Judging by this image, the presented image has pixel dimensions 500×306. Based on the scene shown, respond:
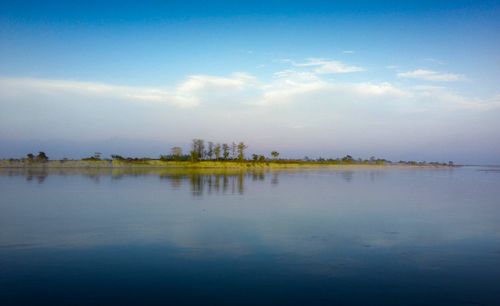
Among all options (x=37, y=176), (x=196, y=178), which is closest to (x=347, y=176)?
(x=196, y=178)

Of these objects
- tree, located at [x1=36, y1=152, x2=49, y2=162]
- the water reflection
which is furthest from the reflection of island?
tree, located at [x1=36, y1=152, x2=49, y2=162]

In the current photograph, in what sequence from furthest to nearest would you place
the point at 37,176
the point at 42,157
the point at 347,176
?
1. the point at 42,157
2. the point at 347,176
3. the point at 37,176

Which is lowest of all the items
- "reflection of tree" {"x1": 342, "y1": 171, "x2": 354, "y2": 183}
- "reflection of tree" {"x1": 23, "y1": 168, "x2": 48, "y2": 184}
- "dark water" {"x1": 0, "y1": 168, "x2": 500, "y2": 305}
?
"dark water" {"x1": 0, "y1": 168, "x2": 500, "y2": 305}

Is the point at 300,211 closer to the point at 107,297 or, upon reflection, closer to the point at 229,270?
Answer: the point at 229,270

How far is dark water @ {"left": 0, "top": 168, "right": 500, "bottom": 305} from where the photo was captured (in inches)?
287

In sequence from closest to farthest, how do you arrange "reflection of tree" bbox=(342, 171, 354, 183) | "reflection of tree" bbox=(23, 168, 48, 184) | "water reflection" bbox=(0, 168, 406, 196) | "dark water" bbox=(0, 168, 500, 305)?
"dark water" bbox=(0, 168, 500, 305) → "water reflection" bbox=(0, 168, 406, 196) → "reflection of tree" bbox=(23, 168, 48, 184) → "reflection of tree" bbox=(342, 171, 354, 183)

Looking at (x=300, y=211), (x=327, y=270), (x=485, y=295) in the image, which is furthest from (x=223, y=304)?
(x=300, y=211)

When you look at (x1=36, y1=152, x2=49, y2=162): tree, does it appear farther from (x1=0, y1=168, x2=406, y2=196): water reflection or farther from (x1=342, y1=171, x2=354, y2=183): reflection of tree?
(x1=342, y1=171, x2=354, y2=183): reflection of tree

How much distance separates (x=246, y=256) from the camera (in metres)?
9.87

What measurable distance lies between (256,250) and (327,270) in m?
2.24

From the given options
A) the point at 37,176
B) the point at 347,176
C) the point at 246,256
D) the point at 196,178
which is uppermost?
the point at 37,176

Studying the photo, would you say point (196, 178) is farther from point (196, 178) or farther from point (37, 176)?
point (37, 176)

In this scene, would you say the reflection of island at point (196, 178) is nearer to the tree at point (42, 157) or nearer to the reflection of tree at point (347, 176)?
the reflection of tree at point (347, 176)

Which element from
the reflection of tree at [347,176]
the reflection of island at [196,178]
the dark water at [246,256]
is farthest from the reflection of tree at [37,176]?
the reflection of tree at [347,176]
